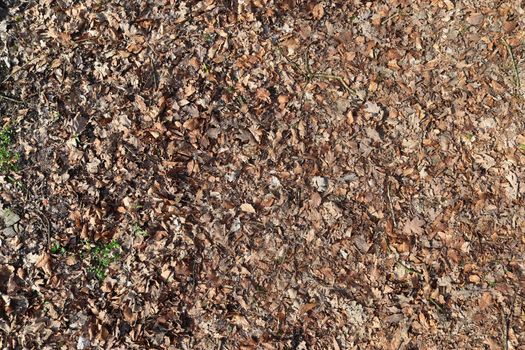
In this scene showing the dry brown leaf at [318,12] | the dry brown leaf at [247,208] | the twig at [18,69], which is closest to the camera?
the dry brown leaf at [247,208]

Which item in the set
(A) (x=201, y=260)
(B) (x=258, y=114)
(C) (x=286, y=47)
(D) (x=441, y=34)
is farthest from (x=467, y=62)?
(A) (x=201, y=260)

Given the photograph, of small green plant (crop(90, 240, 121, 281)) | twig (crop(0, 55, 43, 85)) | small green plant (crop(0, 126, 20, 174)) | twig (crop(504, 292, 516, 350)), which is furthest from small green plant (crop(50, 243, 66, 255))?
twig (crop(504, 292, 516, 350))

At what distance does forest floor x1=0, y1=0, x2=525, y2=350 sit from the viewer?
3.79m

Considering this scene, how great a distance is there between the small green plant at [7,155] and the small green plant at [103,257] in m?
0.90

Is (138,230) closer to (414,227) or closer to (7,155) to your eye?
(7,155)

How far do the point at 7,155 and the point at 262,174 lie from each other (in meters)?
1.94

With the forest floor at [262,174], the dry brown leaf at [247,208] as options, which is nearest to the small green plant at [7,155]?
the forest floor at [262,174]

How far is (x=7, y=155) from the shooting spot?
12.9 ft

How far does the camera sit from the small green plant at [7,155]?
3928mm

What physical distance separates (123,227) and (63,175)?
611 millimetres

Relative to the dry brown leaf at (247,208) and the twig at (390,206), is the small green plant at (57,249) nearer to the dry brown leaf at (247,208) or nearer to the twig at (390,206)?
the dry brown leaf at (247,208)

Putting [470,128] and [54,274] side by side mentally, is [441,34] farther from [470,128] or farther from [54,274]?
[54,274]

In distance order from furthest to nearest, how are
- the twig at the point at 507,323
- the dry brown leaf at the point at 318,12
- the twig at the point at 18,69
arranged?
the dry brown leaf at the point at 318,12, the twig at the point at 18,69, the twig at the point at 507,323

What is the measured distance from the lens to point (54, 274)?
3.79 metres
